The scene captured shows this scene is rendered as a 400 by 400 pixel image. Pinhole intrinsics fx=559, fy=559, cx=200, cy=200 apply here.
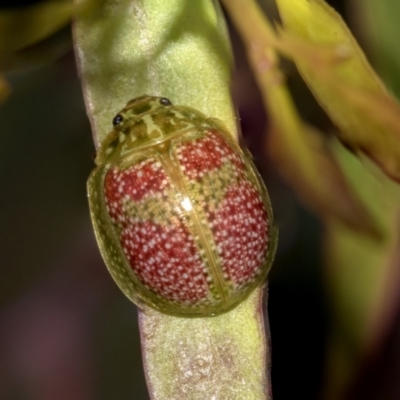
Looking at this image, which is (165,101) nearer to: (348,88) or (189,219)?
(189,219)

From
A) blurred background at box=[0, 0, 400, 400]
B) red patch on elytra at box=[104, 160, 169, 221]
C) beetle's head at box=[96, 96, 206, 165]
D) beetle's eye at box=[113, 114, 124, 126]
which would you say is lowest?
blurred background at box=[0, 0, 400, 400]

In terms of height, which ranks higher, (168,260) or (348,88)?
(348,88)

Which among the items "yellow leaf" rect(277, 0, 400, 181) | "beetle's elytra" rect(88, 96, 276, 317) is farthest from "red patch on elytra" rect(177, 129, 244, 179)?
"yellow leaf" rect(277, 0, 400, 181)

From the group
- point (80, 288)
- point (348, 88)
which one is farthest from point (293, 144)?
point (80, 288)

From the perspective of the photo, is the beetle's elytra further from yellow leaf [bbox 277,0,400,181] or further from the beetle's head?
yellow leaf [bbox 277,0,400,181]

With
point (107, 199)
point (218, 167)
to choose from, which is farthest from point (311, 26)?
point (107, 199)

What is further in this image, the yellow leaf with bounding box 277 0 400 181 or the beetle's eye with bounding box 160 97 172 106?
the beetle's eye with bounding box 160 97 172 106
